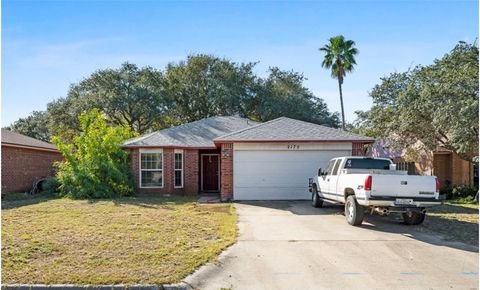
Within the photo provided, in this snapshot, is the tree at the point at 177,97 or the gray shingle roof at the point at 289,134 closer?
the gray shingle roof at the point at 289,134

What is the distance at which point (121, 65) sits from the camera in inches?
1305

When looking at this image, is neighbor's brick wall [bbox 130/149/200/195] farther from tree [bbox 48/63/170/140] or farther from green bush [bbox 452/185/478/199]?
tree [bbox 48/63/170/140]

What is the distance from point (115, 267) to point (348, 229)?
603 centimetres

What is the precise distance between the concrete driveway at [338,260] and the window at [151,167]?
352 inches

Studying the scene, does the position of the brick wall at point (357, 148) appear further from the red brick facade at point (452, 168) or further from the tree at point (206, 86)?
the tree at point (206, 86)

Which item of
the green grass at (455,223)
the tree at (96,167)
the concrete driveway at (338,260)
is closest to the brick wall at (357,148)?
the green grass at (455,223)

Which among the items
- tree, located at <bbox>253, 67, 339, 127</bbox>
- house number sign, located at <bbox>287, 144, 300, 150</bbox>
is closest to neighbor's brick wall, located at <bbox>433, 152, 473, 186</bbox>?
house number sign, located at <bbox>287, 144, 300, 150</bbox>

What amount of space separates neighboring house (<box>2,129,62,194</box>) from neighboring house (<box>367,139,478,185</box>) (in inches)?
769

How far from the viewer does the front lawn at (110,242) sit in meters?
6.16

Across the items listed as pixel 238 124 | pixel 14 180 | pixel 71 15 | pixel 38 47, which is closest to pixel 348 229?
Answer: pixel 71 15

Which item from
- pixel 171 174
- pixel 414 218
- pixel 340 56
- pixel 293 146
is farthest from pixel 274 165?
pixel 340 56

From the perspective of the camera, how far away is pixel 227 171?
17.0 m

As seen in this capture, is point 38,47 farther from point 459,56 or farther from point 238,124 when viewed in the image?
point 459,56

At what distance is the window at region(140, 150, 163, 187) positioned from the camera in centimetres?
1912
